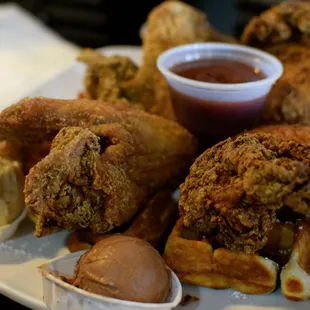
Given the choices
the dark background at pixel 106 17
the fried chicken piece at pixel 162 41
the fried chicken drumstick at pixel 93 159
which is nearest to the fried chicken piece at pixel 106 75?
the fried chicken piece at pixel 162 41

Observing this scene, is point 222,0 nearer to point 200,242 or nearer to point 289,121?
point 289,121

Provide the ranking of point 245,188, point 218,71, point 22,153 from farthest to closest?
point 218,71 → point 22,153 → point 245,188

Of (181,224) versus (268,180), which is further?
(181,224)

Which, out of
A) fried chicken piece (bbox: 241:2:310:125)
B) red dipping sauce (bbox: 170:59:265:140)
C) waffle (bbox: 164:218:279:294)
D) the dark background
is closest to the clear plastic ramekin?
red dipping sauce (bbox: 170:59:265:140)

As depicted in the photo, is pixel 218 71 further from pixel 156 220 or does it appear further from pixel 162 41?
pixel 156 220

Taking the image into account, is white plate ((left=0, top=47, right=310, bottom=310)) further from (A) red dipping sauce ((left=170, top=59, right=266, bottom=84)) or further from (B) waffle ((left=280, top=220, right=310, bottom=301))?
(A) red dipping sauce ((left=170, top=59, right=266, bottom=84))

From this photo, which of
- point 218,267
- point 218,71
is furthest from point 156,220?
point 218,71

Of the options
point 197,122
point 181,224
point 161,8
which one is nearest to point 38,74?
point 161,8

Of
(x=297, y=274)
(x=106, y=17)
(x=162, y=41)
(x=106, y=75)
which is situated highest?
(x=162, y=41)
